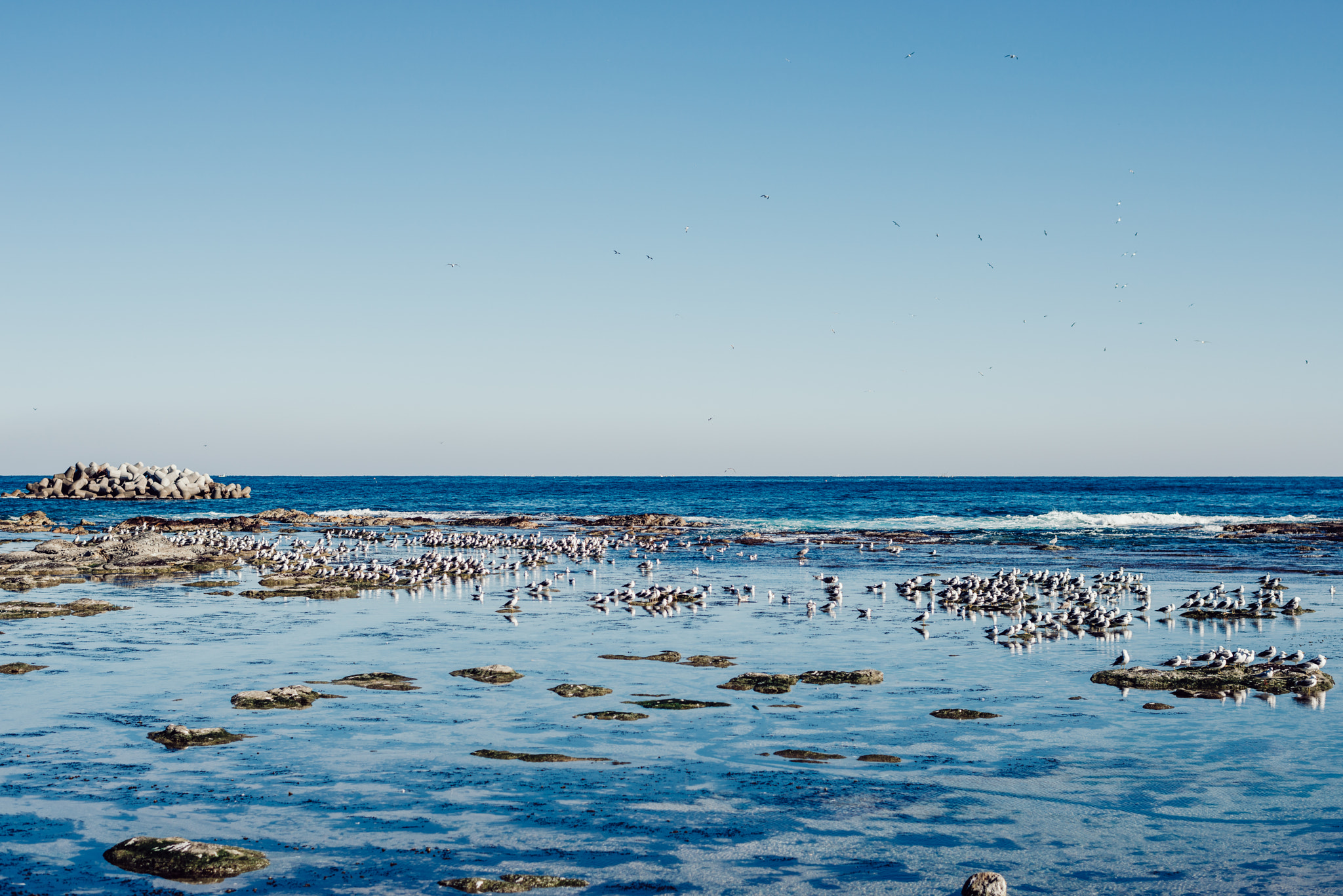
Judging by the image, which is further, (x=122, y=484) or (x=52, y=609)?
(x=122, y=484)

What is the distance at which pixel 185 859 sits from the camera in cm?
786

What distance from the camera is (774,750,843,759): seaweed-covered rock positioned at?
11164 millimetres

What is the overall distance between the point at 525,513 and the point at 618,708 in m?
79.3

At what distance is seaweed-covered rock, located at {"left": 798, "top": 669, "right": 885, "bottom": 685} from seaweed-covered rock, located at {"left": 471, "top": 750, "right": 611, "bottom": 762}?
5.26 metres

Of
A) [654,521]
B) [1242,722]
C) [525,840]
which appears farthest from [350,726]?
[654,521]

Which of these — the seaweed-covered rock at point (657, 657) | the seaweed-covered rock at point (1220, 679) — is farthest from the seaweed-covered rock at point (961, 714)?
the seaweed-covered rock at point (657, 657)

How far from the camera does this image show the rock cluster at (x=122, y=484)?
358 feet

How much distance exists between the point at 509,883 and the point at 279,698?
7142 mm

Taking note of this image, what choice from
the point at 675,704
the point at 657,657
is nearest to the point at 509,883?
the point at 675,704

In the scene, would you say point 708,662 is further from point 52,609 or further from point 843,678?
point 52,609

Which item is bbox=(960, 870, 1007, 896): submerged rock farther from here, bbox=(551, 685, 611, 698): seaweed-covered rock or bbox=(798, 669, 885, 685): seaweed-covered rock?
bbox=(798, 669, 885, 685): seaweed-covered rock

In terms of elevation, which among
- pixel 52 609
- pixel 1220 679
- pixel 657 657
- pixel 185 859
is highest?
pixel 1220 679

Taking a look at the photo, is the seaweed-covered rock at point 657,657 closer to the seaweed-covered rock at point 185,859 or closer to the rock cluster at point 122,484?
the seaweed-covered rock at point 185,859

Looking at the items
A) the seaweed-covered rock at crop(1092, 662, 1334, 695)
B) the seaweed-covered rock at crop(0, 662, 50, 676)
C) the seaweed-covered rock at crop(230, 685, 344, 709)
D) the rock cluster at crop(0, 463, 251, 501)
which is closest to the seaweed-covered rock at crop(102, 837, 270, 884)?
the seaweed-covered rock at crop(230, 685, 344, 709)
